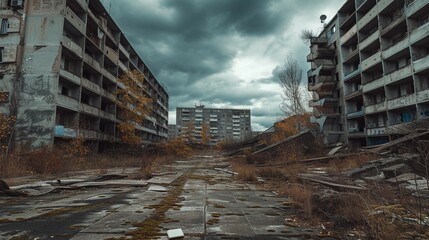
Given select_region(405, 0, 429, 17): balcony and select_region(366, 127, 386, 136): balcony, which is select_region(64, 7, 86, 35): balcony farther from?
select_region(366, 127, 386, 136): balcony

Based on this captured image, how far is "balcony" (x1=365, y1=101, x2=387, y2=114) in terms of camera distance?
28203 mm

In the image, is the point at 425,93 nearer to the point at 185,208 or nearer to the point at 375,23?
the point at 375,23

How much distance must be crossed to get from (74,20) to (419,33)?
99.0 ft

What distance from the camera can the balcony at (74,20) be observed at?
2446 cm

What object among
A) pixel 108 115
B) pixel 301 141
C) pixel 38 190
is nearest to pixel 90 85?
pixel 108 115

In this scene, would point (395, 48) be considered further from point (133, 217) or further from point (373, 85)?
point (133, 217)

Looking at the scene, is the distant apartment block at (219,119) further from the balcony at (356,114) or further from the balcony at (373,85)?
the balcony at (373,85)

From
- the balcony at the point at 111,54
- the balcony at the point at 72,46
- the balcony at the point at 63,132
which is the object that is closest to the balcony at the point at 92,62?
the balcony at the point at 72,46

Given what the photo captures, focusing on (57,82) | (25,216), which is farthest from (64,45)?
(25,216)

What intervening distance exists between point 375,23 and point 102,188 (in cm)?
3283

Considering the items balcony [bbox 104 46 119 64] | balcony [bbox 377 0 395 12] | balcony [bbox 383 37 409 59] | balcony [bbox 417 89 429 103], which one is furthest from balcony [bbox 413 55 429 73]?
balcony [bbox 104 46 119 64]

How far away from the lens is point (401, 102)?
998 inches

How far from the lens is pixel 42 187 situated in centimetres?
836

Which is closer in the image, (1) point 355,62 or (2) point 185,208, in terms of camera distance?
(2) point 185,208
